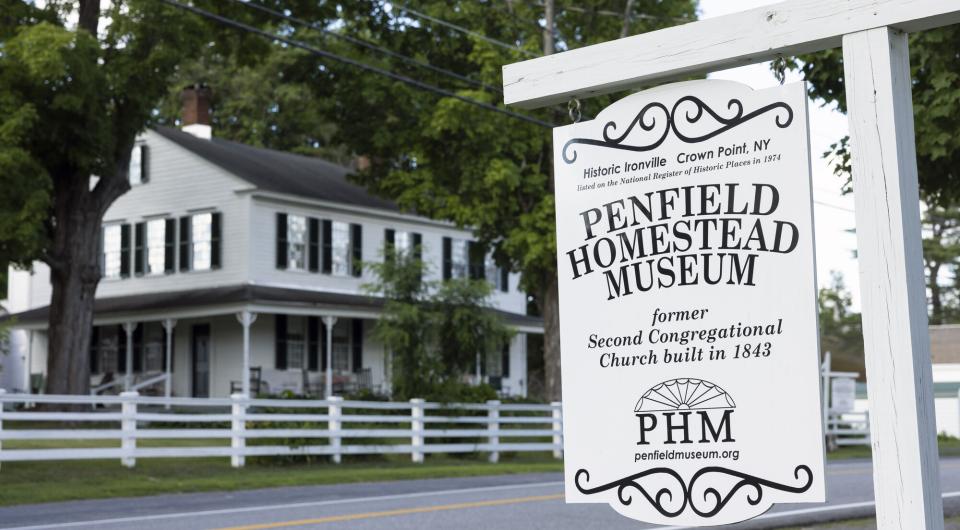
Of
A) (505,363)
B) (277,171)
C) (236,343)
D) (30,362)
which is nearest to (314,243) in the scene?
(277,171)

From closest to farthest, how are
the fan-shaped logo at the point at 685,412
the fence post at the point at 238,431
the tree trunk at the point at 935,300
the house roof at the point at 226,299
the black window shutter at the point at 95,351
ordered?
the fan-shaped logo at the point at 685,412 < the fence post at the point at 238,431 < the house roof at the point at 226,299 < the black window shutter at the point at 95,351 < the tree trunk at the point at 935,300

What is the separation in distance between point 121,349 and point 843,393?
20.9 metres

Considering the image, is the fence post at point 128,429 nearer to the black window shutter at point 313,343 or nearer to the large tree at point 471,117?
the large tree at point 471,117

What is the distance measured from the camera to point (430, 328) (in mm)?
25234

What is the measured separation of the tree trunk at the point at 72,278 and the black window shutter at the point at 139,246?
9690 millimetres

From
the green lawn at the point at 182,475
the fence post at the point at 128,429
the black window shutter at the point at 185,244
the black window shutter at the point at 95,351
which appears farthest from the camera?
the black window shutter at the point at 95,351

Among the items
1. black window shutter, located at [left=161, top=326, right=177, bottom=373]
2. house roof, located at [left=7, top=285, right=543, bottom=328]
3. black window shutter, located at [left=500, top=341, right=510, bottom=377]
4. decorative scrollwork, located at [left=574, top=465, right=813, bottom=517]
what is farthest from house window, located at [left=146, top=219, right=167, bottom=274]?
decorative scrollwork, located at [left=574, top=465, right=813, bottom=517]

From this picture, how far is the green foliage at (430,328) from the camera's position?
78.8 ft

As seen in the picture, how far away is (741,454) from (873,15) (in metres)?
1.66

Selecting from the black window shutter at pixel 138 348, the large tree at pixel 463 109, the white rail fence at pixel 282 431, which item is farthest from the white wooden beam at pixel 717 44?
the black window shutter at pixel 138 348

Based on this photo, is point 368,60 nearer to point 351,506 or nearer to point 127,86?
point 127,86

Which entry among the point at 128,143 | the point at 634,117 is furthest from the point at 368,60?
the point at 634,117

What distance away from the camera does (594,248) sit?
195 inches

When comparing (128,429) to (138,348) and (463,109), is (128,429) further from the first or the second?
(138,348)
